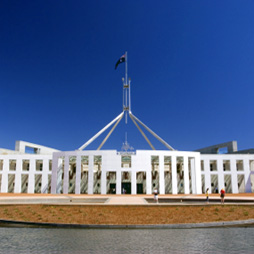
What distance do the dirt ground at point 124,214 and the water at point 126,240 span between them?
2.38m

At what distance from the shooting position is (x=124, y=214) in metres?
15.7

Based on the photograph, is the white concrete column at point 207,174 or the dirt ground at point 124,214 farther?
the white concrete column at point 207,174

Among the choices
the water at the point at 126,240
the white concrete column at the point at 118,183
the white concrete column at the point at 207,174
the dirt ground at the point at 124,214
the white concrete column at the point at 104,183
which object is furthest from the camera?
the white concrete column at the point at 207,174

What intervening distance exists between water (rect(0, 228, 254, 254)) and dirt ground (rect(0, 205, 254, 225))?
238 centimetres

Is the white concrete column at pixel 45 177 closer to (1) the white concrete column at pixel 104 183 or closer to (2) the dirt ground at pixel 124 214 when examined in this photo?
(1) the white concrete column at pixel 104 183

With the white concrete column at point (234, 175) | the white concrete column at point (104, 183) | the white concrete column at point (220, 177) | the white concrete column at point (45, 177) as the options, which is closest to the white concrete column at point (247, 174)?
the white concrete column at point (234, 175)

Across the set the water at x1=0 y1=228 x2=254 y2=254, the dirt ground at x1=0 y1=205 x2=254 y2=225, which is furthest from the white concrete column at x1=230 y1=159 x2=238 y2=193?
the water at x1=0 y1=228 x2=254 y2=254

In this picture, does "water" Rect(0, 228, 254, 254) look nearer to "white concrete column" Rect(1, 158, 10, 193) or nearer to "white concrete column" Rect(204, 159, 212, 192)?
"white concrete column" Rect(204, 159, 212, 192)

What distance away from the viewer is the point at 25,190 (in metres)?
48.0

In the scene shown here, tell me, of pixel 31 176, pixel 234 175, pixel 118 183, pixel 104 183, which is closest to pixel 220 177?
pixel 234 175

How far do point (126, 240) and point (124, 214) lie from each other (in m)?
6.63

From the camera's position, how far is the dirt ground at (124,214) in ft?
45.1

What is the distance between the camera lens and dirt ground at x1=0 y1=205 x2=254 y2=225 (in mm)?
13750

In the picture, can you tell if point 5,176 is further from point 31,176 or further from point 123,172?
point 123,172
